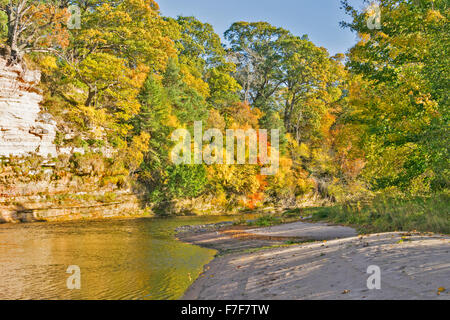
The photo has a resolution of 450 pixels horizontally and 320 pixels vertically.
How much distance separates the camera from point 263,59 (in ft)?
167

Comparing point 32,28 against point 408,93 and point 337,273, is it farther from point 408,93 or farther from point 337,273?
point 337,273

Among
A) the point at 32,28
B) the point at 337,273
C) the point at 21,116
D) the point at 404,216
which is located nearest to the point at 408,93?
the point at 404,216

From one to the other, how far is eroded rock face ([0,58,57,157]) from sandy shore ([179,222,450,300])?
21.7m

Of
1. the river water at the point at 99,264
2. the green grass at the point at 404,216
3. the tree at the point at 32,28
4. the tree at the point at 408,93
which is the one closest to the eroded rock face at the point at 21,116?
the tree at the point at 32,28

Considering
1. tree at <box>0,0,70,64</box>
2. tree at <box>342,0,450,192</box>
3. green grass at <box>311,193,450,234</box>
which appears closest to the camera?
green grass at <box>311,193,450,234</box>

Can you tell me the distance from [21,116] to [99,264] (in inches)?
776

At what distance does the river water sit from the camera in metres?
8.08

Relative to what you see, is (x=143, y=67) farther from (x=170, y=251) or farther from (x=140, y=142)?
(x=170, y=251)

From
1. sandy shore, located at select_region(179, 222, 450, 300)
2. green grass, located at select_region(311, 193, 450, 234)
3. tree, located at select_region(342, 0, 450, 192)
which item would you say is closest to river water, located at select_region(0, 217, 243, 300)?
sandy shore, located at select_region(179, 222, 450, 300)

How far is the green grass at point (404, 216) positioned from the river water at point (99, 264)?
707 cm

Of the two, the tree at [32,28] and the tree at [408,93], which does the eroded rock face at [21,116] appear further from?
the tree at [408,93]

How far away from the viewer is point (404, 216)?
1260cm

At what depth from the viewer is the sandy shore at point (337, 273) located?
5.21m

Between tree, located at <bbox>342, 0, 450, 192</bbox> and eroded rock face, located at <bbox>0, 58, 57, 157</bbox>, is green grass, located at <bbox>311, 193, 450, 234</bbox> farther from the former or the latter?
eroded rock face, located at <bbox>0, 58, 57, 157</bbox>
